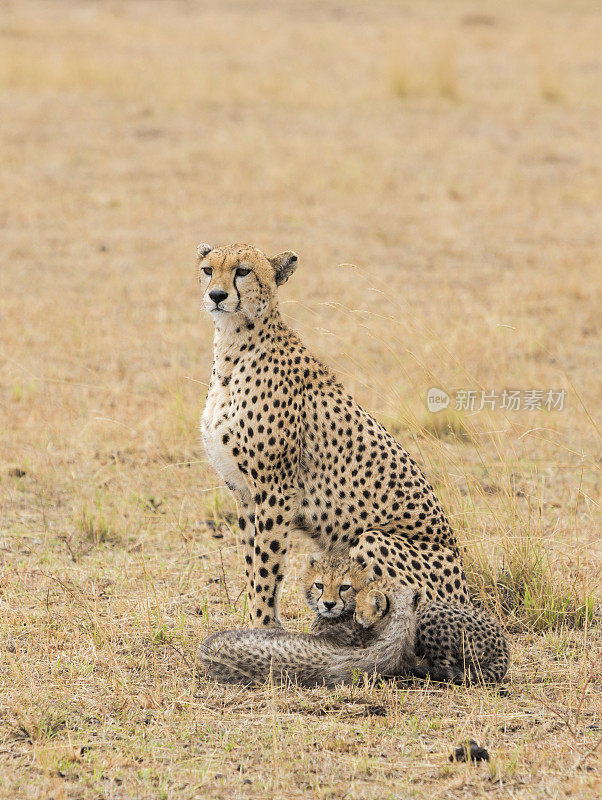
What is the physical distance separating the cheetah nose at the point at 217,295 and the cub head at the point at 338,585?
101 centimetres

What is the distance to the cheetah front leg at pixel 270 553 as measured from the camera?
4.25m

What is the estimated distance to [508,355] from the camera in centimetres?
784

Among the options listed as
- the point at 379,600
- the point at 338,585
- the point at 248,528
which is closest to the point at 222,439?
the point at 248,528

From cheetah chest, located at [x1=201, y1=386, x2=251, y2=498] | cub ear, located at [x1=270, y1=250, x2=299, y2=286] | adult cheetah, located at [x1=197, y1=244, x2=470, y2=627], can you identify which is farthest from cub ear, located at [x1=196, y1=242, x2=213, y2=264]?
cheetah chest, located at [x1=201, y1=386, x2=251, y2=498]

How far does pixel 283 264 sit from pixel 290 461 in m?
0.74

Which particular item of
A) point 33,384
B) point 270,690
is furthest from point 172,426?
point 270,690

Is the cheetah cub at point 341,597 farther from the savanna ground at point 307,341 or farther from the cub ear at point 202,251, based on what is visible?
the cub ear at point 202,251

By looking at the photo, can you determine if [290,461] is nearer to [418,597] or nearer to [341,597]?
[341,597]

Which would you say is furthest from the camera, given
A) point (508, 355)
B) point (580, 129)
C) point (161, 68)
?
point (161, 68)

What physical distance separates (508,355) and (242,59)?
10.9 meters

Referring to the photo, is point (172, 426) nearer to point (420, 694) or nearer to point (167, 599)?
point (167, 599)

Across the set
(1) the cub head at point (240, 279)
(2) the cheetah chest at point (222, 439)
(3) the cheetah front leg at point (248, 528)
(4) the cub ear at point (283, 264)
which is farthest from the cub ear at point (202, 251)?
(3) the cheetah front leg at point (248, 528)

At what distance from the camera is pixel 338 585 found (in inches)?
159

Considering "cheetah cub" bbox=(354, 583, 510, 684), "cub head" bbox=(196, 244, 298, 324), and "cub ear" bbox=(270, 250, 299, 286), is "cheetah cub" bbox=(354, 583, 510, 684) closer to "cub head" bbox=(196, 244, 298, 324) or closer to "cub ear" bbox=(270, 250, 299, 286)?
"cub head" bbox=(196, 244, 298, 324)
